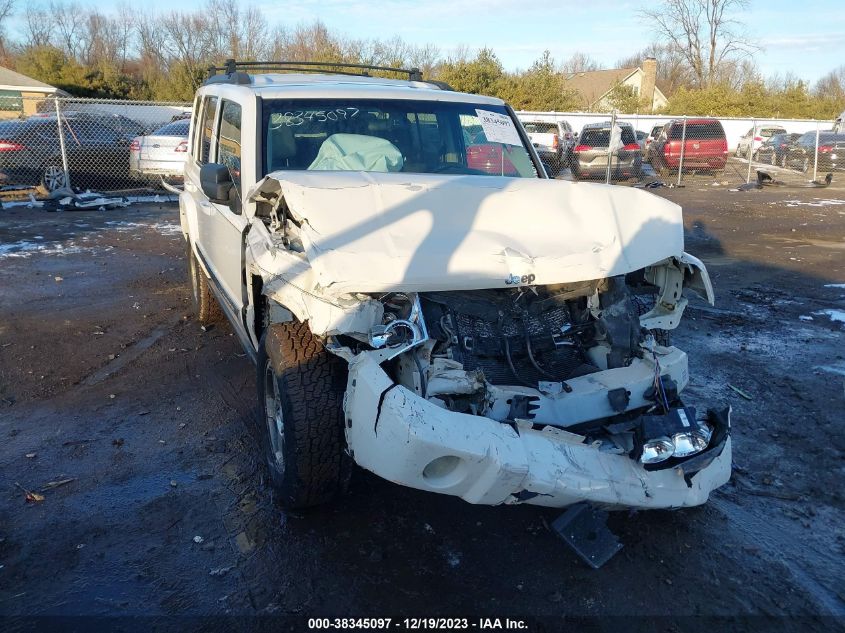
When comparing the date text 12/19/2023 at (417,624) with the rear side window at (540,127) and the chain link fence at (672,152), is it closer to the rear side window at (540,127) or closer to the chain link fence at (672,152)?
the chain link fence at (672,152)

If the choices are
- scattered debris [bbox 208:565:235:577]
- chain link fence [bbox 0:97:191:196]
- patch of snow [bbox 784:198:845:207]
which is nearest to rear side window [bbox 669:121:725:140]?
patch of snow [bbox 784:198:845:207]

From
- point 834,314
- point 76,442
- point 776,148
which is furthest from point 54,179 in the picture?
point 776,148

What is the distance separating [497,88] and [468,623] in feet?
94.1

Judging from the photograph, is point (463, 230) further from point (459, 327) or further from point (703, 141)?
point (703, 141)

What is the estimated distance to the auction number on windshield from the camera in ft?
13.3

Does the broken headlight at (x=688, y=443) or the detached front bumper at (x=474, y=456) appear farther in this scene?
the broken headlight at (x=688, y=443)

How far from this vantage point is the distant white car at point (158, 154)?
14266 mm

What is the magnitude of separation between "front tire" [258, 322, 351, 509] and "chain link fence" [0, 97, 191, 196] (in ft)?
40.5

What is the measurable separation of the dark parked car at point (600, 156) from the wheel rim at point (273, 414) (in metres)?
16.0

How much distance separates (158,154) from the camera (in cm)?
1440

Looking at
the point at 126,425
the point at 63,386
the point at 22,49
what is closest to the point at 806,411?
the point at 126,425

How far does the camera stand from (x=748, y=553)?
299 cm

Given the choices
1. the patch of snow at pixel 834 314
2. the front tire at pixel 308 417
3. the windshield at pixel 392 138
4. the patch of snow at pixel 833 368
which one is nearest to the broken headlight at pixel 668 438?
the front tire at pixel 308 417

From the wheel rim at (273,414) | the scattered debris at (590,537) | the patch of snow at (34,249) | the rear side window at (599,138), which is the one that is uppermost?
the rear side window at (599,138)
